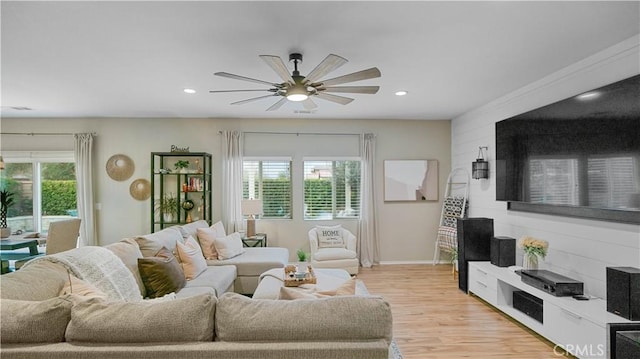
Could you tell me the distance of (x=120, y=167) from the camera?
19.2ft

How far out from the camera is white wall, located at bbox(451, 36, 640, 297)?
2.81 metres

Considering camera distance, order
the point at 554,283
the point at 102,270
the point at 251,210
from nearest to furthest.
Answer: the point at 102,270, the point at 554,283, the point at 251,210

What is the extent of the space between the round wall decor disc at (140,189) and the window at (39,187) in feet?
3.46

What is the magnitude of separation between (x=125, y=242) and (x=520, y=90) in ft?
15.6

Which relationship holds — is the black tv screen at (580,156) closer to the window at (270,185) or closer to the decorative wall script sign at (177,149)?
the window at (270,185)

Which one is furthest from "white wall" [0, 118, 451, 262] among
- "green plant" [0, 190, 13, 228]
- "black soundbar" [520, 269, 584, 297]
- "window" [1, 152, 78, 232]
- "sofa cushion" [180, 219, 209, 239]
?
"black soundbar" [520, 269, 584, 297]

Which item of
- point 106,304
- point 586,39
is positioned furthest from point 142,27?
point 586,39

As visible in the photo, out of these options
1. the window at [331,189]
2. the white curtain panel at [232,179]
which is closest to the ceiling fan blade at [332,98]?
the window at [331,189]

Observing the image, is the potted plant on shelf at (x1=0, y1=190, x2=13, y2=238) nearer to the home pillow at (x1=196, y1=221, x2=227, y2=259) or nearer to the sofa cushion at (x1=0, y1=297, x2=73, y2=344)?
the home pillow at (x1=196, y1=221, x2=227, y2=259)

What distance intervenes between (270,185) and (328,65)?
3847 mm

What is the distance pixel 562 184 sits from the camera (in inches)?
134

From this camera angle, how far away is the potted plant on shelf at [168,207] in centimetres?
579

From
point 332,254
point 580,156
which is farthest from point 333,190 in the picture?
point 580,156

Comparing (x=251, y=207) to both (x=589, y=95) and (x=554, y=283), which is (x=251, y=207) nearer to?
(x=554, y=283)
